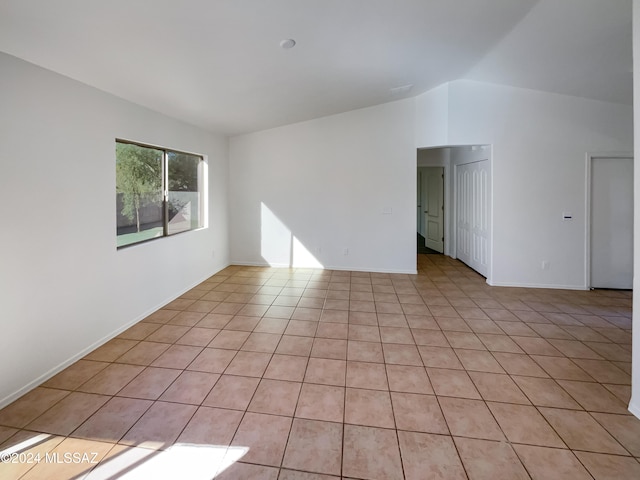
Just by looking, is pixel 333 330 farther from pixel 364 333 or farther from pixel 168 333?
pixel 168 333

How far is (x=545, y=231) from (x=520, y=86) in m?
2.09

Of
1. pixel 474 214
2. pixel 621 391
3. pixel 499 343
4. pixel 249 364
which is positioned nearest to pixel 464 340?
pixel 499 343

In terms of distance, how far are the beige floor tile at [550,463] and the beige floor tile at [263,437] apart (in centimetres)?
130

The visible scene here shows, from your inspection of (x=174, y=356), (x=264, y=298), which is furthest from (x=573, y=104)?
(x=174, y=356)

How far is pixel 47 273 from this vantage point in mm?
2479

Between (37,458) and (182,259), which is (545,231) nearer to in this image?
(182,259)

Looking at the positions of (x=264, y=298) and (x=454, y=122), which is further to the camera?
(x=454, y=122)

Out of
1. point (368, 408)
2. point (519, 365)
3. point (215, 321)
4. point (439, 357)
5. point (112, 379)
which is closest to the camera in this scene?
point (368, 408)

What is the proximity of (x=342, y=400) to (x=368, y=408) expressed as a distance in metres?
0.19

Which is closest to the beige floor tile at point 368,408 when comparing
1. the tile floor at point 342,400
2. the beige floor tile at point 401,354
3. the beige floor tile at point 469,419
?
the tile floor at point 342,400

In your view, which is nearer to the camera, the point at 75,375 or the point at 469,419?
the point at 469,419

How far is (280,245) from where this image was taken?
6.13 metres

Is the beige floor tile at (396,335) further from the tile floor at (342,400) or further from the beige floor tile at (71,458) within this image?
the beige floor tile at (71,458)

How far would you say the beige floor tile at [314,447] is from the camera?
5.52 feet
